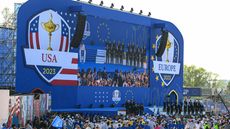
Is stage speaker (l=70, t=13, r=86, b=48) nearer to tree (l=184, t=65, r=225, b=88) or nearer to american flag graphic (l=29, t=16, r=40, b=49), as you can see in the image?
american flag graphic (l=29, t=16, r=40, b=49)

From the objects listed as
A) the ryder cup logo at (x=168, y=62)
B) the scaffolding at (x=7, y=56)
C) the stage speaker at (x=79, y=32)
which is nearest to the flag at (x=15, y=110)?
the scaffolding at (x=7, y=56)

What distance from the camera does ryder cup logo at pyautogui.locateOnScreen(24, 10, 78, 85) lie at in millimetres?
30047

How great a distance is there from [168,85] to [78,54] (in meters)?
12.2

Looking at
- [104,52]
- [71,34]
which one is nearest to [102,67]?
[104,52]

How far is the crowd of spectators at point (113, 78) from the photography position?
33.7 m

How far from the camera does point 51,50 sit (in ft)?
102

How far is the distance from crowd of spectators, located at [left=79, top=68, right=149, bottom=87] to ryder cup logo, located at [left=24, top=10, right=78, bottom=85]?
3.85 ft

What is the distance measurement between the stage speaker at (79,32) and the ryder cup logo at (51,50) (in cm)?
41

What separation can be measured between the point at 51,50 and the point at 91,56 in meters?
3.95

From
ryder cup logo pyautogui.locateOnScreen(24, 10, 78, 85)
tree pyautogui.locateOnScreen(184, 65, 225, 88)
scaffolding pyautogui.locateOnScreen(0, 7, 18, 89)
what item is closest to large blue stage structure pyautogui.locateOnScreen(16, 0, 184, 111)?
ryder cup logo pyautogui.locateOnScreen(24, 10, 78, 85)

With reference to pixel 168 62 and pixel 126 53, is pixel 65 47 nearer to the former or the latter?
pixel 126 53

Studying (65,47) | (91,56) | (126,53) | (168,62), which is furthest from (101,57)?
(168,62)

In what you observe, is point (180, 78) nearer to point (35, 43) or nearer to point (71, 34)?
point (71, 34)

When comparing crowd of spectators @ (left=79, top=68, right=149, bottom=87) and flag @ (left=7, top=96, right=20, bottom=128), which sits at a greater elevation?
crowd of spectators @ (left=79, top=68, right=149, bottom=87)
